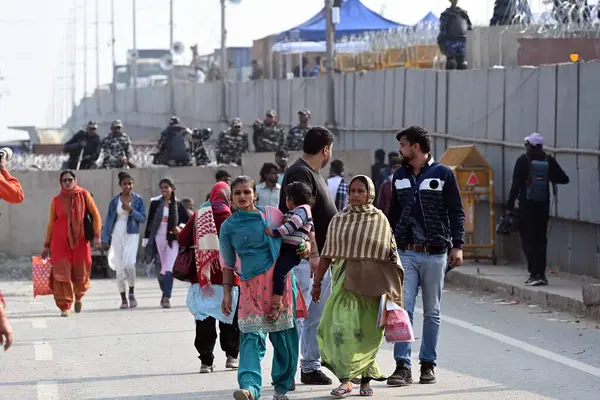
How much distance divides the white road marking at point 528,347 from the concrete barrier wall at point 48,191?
10.4 m

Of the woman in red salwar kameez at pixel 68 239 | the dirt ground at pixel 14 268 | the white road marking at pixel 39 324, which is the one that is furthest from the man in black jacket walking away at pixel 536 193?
the dirt ground at pixel 14 268

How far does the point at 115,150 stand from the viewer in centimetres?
2602

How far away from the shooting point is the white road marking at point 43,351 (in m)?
12.6

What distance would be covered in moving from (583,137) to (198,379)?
8437mm

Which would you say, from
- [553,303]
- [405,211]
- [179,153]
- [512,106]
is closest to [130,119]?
[179,153]

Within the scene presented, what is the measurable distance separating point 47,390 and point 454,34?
16.5 m

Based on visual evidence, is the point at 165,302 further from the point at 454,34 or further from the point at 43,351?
the point at 454,34

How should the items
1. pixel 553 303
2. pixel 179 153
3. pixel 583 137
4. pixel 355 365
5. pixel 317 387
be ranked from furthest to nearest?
pixel 179 153 → pixel 583 137 → pixel 553 303 → pixel 317 387 → pixel 355 365

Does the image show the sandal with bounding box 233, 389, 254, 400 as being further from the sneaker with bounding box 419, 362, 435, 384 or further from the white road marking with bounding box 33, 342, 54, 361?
the white road marking with bounding box 33, 342, 54, 361

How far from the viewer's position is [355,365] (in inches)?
380

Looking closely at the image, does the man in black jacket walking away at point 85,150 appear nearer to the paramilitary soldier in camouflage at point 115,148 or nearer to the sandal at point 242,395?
the paramilitary soldier in camouflage at point 115,148

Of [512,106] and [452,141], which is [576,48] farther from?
[512,106]

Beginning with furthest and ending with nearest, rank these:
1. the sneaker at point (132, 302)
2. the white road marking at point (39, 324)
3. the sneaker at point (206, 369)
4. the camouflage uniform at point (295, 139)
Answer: the camouflage uniform at point (295, 139) < the sneaker at point (132, 302) < the white road marking at point (39, 324) < the sneaker at point (206, 369)

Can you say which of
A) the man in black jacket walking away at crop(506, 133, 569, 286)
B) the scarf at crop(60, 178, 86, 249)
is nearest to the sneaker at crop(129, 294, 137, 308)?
the scarf at crop(60, 178, 86, 249)
